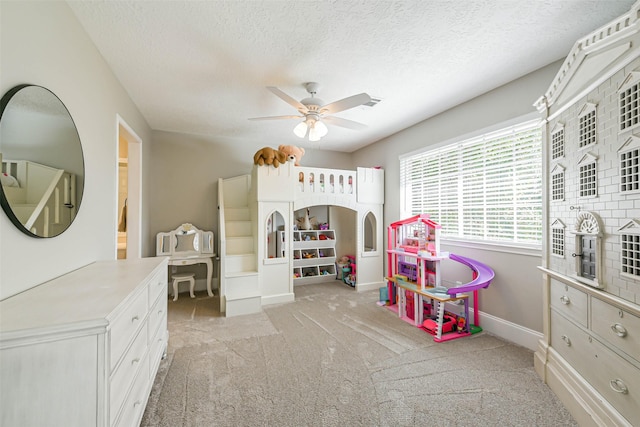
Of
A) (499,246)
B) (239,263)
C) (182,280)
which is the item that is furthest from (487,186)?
(182,280)

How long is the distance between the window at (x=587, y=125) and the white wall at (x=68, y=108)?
303 cm

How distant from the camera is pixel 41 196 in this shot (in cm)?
133

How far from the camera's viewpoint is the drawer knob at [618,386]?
1280 mm

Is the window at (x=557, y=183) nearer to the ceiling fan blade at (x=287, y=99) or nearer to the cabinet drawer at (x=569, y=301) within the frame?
the cabinet drawer at (x=569, y=301)

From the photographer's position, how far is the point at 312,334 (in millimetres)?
2715

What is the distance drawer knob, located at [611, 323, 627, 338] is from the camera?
1.29 metres

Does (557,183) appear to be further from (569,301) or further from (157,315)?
(157,315)

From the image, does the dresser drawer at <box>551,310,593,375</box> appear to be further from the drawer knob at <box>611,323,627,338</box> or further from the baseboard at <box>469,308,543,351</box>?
the baseboard at <box>469,308,543,351</box>

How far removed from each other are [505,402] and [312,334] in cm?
166

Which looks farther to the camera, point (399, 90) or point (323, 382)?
point (399, 90)

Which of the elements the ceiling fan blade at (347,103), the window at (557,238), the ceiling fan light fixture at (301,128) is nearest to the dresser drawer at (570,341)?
the window at (557,238)

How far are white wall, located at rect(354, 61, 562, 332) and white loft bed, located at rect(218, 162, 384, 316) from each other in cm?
132

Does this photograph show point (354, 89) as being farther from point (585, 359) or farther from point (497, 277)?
point (585, 359)

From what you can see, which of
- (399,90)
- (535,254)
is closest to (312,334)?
(535,254)
